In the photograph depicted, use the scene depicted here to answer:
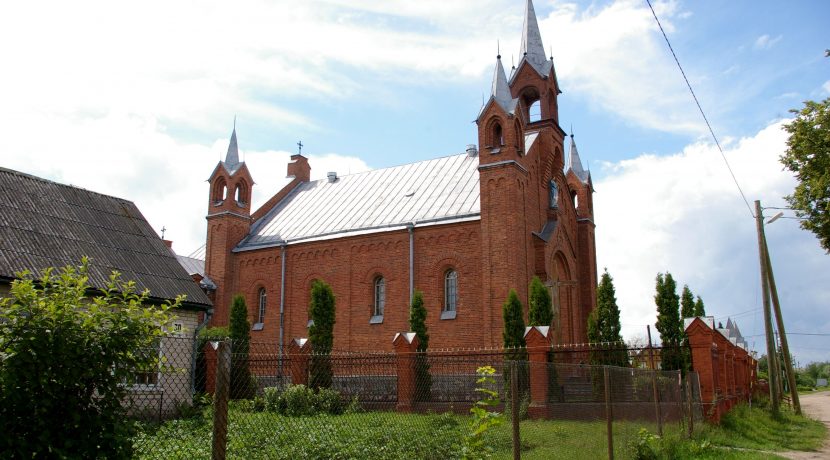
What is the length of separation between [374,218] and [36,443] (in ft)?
78.5

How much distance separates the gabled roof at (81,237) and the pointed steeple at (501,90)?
12.8 meters

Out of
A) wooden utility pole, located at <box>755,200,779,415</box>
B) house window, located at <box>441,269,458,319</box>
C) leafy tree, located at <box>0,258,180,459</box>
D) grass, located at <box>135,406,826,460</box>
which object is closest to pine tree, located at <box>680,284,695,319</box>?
wooden utility pole, located at <box>755,200,779,415</box>

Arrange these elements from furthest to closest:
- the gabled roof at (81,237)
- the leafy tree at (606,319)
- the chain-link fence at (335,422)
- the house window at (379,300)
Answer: the house window at (379,300) → the leafy tree at (606,319) → the gabled roof at (81,237) → the chain-link fence at (335,422)

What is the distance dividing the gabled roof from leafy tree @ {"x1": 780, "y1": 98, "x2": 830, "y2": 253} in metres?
17.6

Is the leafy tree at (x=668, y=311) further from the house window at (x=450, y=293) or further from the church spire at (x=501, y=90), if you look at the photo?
the church spire at (x=501, y=90)

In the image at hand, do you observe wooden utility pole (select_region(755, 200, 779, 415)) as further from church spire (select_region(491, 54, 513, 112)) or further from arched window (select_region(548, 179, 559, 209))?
church spire (select_region(491, 54, 513, 112))

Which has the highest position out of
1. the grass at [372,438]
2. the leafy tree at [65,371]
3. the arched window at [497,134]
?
the arched window at [497,134]

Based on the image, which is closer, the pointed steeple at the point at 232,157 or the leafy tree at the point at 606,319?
the leafy tree at the point at 606,319

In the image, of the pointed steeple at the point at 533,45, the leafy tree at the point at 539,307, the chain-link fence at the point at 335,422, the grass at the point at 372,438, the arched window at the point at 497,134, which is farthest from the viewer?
the pointed steeple at the point at 533,45

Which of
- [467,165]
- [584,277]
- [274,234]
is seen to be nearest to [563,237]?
[584,277]

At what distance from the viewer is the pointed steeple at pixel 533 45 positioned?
27609 millimetres

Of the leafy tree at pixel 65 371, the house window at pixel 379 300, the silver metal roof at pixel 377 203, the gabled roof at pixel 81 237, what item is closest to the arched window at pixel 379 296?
the house window at pixel 379 300

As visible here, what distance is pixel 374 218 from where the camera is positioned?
2767cm

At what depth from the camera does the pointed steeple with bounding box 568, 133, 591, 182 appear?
100 feet
